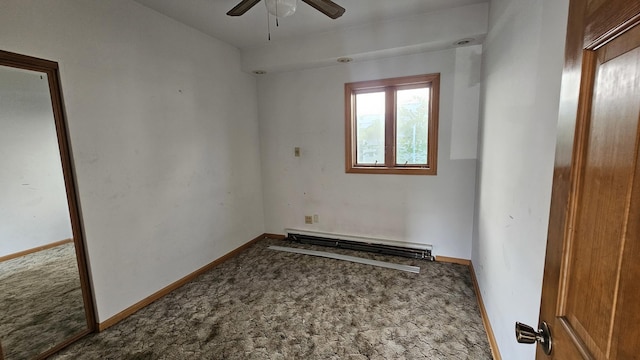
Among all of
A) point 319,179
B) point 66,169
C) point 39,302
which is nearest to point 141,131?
point 66,169

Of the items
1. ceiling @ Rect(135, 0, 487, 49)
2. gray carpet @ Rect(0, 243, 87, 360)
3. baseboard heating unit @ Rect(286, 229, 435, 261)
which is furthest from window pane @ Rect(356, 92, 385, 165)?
gray carpet @ Rect(0, 243, 87, 360)

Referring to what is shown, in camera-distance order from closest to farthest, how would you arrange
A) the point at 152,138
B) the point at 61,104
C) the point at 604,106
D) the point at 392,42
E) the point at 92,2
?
the point at 604,106 → the point at 61,104 → the point at 92,2 → the point at 152,138 → the point at 392,42

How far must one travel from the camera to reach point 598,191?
543 mm

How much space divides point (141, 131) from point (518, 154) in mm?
2746

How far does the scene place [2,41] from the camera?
1.58m

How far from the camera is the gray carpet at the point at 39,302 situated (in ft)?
6.07

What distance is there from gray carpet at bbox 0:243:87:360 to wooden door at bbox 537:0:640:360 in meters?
2.76

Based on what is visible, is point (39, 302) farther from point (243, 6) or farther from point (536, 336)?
point (536, 336)

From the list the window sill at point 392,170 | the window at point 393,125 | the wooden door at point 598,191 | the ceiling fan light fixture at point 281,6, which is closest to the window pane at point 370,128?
the window at point 393,125

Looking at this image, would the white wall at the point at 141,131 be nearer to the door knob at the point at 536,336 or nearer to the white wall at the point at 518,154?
the door knob at the point at 536,336

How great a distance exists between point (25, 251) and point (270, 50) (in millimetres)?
2889

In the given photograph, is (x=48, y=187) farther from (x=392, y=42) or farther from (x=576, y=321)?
(x=392, y=42)

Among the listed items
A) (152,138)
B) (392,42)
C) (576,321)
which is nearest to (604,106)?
(576,321)

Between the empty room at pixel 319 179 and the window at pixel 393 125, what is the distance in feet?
0.08
